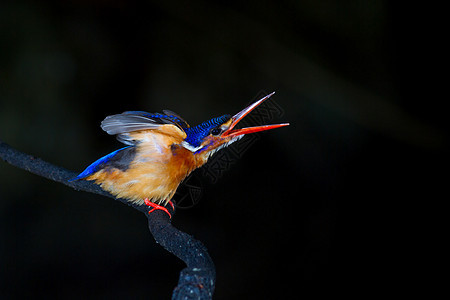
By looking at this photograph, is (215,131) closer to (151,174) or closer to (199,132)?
(199,132)

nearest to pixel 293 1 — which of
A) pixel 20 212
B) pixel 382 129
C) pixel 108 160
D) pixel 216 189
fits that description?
pixel 382 129

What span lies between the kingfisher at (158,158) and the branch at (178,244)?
0.24 ft

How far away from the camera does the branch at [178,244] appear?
74 centimetres

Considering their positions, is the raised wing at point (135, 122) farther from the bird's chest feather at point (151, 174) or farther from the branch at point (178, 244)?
the branch at point (178, 244)

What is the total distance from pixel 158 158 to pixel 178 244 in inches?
14.6

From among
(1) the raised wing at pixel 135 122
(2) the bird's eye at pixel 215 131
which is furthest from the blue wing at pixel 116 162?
(2) the bird's eye at pixel 215 131

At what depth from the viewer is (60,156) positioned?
7.47 feet

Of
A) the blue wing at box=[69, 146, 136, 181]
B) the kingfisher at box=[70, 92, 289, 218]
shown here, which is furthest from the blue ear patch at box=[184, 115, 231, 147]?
the blue wing at box=[69, 146, 136, 181]

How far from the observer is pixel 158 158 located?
1259mm

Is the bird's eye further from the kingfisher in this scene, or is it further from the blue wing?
the blue wing

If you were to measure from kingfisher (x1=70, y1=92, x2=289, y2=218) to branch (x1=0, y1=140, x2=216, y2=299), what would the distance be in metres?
0.07

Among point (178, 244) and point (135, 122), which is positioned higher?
point (135, 122)

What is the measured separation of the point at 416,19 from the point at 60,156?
1977 mm

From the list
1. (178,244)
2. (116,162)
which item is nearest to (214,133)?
(116,162)
